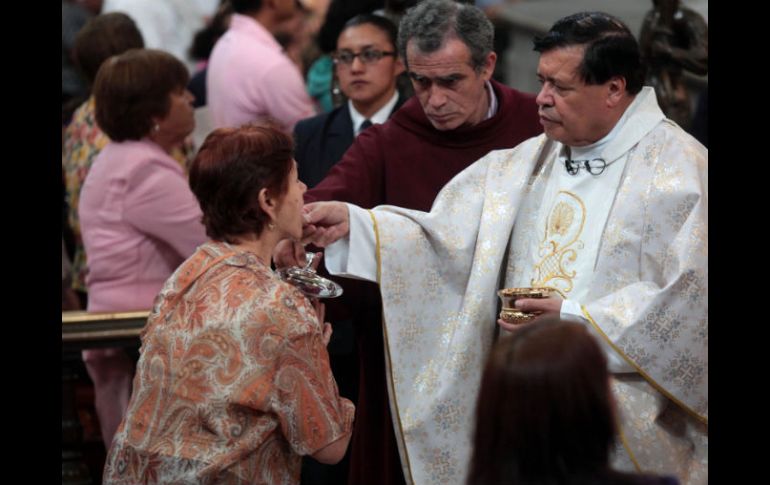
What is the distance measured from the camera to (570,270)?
13.4 feet

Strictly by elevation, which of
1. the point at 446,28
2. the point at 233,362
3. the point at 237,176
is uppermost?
the point at 446,28


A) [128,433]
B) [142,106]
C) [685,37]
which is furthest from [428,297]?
[685,37]

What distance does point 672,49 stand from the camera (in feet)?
19.9

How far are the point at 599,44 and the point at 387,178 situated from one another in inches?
41.8

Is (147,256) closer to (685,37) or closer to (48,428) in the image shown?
(48,428)

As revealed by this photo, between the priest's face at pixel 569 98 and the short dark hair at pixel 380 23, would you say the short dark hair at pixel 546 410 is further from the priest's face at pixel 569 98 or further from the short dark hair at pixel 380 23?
the short dark hair at pixel 380 23

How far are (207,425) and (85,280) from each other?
2556mm

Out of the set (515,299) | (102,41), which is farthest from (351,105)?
(515,299)

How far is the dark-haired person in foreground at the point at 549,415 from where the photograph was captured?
2467 millimetres

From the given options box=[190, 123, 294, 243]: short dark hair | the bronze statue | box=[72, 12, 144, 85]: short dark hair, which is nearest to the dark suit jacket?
box=[72, 12, 144, 85]: short dark hair

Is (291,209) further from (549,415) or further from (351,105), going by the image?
(351,105)

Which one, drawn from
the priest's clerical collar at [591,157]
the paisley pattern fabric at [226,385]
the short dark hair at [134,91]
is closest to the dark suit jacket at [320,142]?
the short dark hair at [134,91]

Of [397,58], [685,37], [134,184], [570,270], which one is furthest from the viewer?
[685,37]

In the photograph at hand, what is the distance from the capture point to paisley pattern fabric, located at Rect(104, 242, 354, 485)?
3.34 m
